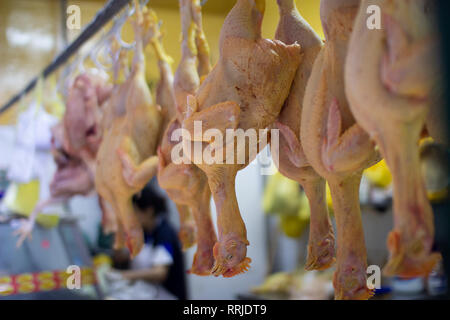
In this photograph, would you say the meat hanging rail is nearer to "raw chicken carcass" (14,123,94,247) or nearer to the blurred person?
"raw chicken carcass" (14,123,94,247)

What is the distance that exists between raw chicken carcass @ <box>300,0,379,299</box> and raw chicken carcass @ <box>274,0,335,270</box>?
0.11 meters

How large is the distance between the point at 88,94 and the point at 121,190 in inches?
21.1

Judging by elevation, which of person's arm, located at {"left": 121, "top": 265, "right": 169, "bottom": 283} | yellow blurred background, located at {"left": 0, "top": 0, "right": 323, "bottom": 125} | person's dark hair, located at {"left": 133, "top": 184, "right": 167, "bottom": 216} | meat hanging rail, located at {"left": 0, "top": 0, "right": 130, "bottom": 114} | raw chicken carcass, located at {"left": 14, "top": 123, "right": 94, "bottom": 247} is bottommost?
person's arm, located at {"left": 121, "top": 265, "right": 169, "bottom": 283}

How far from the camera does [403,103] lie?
1.95ft

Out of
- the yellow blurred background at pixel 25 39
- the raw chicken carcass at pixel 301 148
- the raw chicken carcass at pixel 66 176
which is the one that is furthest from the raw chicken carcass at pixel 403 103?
the yellow blurred background at pixel 25 39

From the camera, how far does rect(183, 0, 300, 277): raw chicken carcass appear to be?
88cm

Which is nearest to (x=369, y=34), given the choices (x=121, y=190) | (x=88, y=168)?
(x=121, y=190)

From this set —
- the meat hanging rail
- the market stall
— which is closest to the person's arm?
the market stall

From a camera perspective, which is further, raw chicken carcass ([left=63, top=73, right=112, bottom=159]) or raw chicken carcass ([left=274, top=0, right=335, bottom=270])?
raw chicken carcass ([left=63, top=73, right=112, bottom=159])

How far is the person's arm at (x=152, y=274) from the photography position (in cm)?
302

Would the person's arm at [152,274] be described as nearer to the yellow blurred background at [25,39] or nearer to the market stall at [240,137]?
the market stall at [240,137]

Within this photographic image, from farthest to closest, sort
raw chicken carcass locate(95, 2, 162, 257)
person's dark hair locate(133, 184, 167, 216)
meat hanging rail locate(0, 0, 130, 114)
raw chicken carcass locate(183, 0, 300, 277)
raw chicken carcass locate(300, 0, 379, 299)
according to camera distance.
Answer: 1. person's dark hair locate(133, 184, 167, 216)
2. meat hanging rail locate(0, 0, 130, 114)
3. raw chicken carcass locate(95, 2, 162, 257)
4. raw chicken carcass locate(183, 0, 300, 277)
5. raw chicken carcass locate(300, 0, 379, 299)

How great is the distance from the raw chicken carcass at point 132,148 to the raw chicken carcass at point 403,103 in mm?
777

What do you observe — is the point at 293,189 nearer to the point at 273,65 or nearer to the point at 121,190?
the point at 121,190
